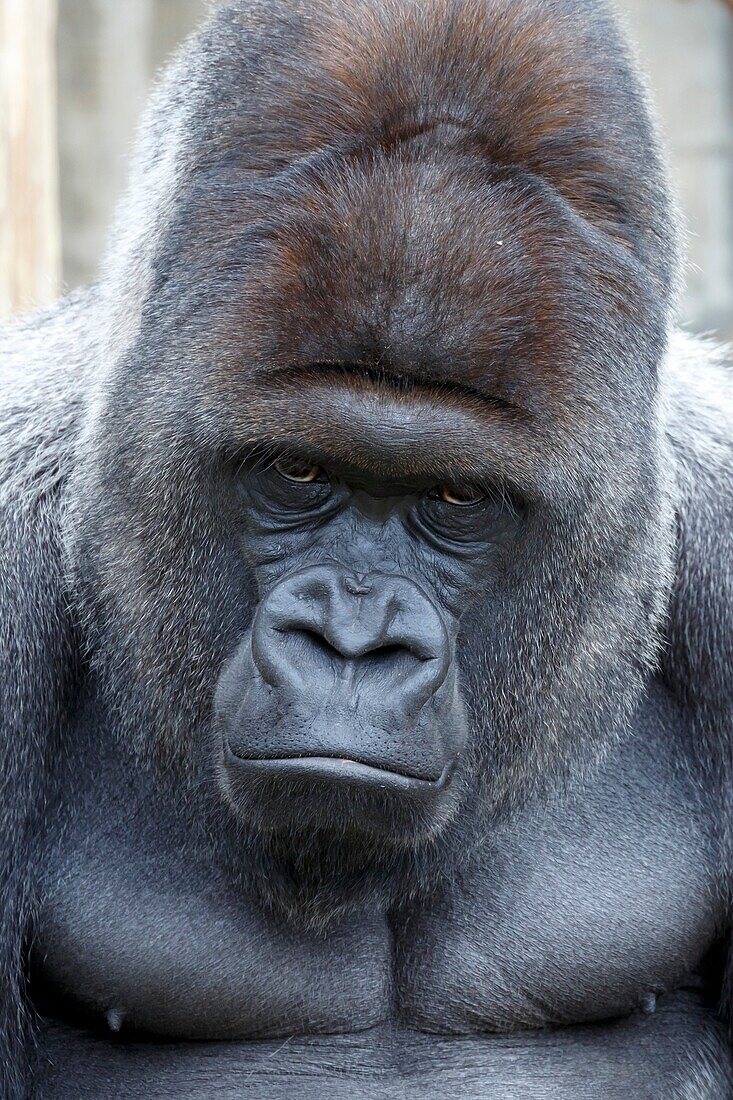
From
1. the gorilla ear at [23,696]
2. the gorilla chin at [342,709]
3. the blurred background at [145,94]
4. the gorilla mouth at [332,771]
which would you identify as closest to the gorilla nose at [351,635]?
the gorilla chin at [342,709]

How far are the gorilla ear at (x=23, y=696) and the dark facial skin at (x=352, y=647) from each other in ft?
2.13

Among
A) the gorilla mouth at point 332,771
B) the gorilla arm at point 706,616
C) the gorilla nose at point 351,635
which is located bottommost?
the gorilla arm at point 706,616

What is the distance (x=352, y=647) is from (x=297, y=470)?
1.59ft

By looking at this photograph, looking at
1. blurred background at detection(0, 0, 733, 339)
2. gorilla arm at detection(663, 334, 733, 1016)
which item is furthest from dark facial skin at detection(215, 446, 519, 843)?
blurred background at detection(0, 0, 733, 339)

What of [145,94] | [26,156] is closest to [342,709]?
[26,156]

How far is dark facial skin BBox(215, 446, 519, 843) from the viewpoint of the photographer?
290 cm

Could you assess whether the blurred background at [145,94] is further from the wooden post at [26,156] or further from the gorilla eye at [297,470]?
the gorilla eye at [297,470]

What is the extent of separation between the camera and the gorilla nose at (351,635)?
2.92 metres

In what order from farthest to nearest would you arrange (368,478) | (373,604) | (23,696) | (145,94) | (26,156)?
1. (145,94)
2. (26,156)
3. (23,696)
4. (368,478)
5. (373,604)

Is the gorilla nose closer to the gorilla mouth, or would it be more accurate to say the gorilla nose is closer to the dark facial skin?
the dark facial skin

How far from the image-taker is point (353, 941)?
364 centimetres

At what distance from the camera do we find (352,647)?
2.91m

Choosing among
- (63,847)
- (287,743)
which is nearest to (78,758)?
(63,847)

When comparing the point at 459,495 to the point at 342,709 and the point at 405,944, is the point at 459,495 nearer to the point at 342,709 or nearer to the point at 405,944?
the point at 342,709
